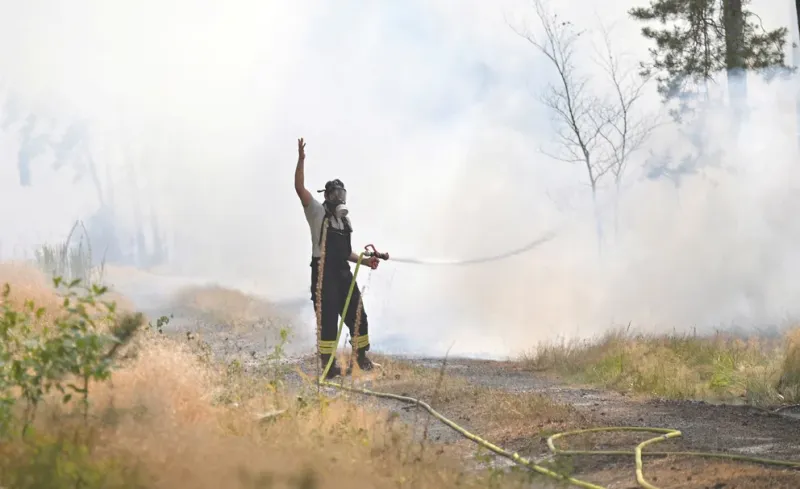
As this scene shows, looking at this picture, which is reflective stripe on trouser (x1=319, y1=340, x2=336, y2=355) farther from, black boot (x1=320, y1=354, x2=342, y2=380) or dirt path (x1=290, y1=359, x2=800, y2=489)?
dirt path (x1=290, y1=359, x2=800, y2=489)

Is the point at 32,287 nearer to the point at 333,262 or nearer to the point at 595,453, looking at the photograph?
the point at 333,262

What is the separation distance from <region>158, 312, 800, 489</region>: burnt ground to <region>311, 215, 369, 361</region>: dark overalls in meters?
0.49

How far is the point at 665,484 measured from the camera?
5.48m

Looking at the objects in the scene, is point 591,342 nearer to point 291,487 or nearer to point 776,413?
point 776,413

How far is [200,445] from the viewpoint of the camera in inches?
181

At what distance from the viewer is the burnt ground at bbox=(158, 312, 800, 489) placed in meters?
5.63

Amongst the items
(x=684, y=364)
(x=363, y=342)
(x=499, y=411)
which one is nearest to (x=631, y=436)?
(x=499, y=411)

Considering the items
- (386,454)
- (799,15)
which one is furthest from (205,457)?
(799,15)

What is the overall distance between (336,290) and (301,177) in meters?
1.27

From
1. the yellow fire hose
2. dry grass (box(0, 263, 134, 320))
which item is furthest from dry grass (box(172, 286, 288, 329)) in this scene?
the yellow fire hose

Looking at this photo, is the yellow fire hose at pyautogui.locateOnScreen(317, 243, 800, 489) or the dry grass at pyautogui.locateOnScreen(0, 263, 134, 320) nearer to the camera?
the yellow fire hose at pyautogui.locateOnScreen(317, 243, 800, 489)

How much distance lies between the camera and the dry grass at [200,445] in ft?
13.7

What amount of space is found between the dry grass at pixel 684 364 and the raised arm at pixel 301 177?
12.2ft

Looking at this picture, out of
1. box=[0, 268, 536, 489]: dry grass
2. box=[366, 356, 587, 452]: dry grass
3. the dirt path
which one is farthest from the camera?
box=[366, 356, 587, 452]: dry grass
